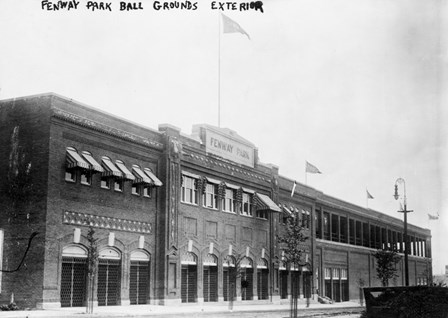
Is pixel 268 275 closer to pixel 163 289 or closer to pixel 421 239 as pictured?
pixel 163 289

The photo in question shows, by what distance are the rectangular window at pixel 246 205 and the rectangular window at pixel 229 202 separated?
1.39 metres

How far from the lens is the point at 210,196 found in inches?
1559

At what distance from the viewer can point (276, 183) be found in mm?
47375

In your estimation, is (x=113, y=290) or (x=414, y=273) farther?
(x=414, y=273)

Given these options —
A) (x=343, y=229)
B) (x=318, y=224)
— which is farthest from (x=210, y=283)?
(x=343, y=229)

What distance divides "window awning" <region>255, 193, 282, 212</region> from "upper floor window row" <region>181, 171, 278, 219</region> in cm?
7

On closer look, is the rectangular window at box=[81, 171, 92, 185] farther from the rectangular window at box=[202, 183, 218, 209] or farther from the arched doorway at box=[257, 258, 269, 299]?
the arched doorway at box=[257, 258, 269, 299]

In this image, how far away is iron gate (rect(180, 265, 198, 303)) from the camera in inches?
1430

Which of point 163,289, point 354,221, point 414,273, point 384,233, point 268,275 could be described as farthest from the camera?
point 414,273

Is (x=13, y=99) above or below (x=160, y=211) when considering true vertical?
above

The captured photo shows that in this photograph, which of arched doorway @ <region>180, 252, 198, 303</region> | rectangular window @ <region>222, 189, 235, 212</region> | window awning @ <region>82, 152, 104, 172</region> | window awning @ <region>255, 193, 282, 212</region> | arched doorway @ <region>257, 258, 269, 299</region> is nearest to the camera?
window awning @ <region>82, 152, 104, 172</region>

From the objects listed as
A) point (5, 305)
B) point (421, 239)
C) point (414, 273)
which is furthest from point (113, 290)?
point (421, 239)

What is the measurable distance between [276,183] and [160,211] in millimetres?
14678

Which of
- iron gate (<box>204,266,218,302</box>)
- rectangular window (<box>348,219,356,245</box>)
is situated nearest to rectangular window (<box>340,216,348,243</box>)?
rectangular window (<box>348,219,356,245</box>)
